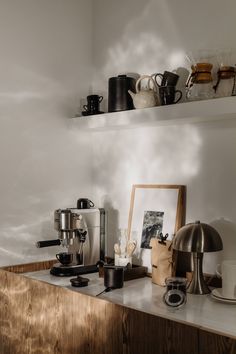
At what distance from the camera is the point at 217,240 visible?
84.9 inches

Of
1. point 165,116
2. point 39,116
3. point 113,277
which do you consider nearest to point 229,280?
point 113,277

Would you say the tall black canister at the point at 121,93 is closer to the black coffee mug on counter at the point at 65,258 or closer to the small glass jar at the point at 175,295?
the black coffee mug on counter at the point at 65,258

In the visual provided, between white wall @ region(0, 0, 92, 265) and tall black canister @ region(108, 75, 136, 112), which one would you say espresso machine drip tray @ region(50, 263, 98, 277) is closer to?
white wall @ region(0, 0, 92, 265)

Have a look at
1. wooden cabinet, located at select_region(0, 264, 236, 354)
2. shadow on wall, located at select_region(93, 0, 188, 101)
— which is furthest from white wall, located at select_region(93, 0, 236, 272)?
wooden cabinet, located at select_region(0, 264, 236, 354)

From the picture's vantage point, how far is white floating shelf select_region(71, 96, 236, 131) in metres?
2.11

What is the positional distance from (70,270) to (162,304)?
69 cm

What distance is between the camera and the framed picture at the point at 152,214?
8.20ft

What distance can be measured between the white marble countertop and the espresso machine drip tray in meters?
0.04

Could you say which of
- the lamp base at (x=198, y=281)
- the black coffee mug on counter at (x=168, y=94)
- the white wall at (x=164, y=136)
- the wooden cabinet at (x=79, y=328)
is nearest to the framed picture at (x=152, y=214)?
the white wall at (x=164, y=136)

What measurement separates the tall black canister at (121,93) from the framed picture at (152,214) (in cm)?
45

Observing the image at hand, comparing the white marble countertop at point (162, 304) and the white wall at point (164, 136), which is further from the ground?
the white wall at point (164, 136)

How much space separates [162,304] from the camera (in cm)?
200

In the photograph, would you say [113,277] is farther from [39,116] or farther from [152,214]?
[39,116]

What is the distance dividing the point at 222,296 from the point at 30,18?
1.83 m
